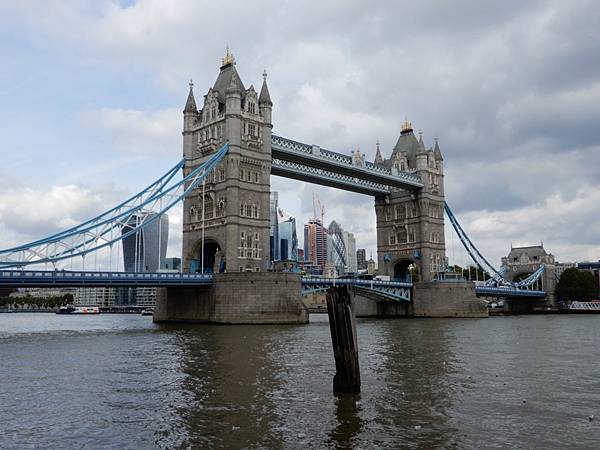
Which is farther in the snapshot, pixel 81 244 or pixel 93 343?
pixel 81 244

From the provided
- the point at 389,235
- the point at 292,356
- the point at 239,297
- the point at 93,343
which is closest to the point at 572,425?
the point at 292,356

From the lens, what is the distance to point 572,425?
14484mm

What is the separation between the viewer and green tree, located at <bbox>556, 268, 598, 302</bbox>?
108m

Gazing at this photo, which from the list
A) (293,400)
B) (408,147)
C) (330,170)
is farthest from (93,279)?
(408,147)

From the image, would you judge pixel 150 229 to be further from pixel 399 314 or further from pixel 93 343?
pixel 93 343

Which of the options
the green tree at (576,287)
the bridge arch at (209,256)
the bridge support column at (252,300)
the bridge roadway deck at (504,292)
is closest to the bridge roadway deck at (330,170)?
the bridge arch at (209,256)

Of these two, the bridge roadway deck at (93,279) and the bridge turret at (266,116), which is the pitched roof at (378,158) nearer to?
the bridge turret at (266,116)

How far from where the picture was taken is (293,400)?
→ 17.3 m

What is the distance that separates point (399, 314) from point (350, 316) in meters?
65.8

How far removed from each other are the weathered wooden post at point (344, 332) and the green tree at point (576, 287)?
103 m

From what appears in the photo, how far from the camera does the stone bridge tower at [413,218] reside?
85562mm

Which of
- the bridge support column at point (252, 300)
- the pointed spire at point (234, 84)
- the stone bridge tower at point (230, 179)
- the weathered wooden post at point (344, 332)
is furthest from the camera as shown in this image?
the pointed spire at point (234, 84)

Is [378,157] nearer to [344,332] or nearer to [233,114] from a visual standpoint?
[233,114]

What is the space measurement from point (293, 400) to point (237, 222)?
43.9 meters
